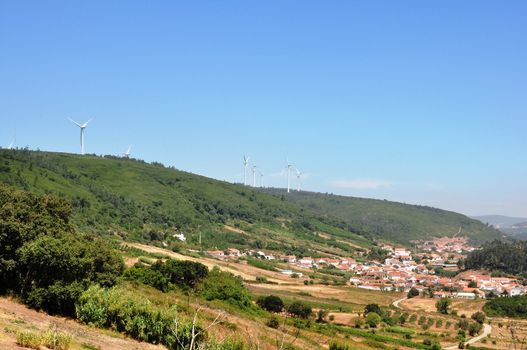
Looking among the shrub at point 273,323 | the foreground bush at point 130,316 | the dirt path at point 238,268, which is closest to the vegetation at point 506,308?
the dirt path at point 238,268

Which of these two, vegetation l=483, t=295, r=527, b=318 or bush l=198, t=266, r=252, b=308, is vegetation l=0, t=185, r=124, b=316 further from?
vegetation l=483, t=295, r=527, b=318

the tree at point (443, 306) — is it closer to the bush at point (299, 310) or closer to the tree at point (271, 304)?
the bush at point (299, 310)

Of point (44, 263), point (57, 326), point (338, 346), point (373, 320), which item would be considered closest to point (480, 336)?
point (373, 320)

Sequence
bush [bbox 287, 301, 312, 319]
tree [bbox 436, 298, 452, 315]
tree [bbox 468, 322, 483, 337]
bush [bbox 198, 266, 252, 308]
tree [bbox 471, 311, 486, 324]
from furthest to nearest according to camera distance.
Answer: tree [bbox 436, 298, 452, 315]
tree [bbox 471, 311, 486, 324]
tree [bbox 468, 322, 483, 337]
bush [bbox 287, 301, 312, 319]
bush [bbox 198, 266, 252, 308]

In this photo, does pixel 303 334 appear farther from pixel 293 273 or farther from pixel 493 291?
pixel 493 291

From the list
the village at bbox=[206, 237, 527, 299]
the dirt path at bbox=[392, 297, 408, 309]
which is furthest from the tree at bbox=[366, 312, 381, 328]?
the village at bbox=[206, 237, 527, 299]

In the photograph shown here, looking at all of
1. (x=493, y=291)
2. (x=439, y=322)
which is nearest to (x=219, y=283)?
(x=439, y=322)
